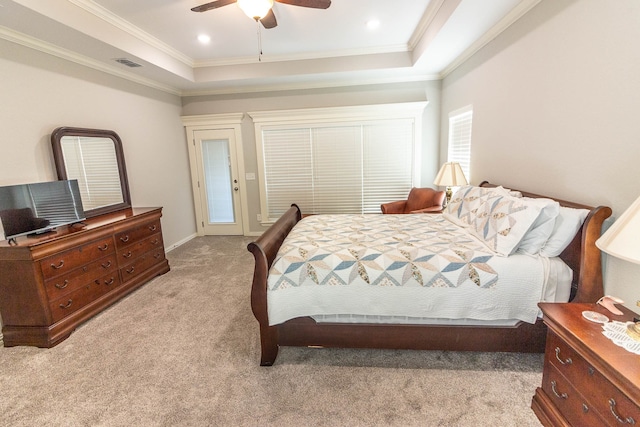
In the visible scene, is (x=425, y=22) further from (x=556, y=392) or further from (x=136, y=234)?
(x=136, y=234)

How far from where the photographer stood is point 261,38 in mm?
3627

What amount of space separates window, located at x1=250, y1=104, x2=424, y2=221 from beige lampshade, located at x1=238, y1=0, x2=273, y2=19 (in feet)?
8.64

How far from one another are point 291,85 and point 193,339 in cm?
404

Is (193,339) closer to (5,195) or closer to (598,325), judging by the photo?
(5,195)

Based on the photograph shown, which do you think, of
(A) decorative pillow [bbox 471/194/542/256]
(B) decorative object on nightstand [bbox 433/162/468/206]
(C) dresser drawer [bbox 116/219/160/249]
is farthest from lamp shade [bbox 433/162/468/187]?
(C) dresser drawer [bbox 116/219/160/249]

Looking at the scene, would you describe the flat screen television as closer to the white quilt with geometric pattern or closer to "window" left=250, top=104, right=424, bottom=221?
the white quilt with geometric pattern

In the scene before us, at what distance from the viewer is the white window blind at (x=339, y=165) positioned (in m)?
4.99

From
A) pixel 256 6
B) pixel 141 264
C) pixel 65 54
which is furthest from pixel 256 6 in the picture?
pixel 141 264

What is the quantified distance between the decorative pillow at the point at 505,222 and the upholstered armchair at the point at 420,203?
147 centimetres

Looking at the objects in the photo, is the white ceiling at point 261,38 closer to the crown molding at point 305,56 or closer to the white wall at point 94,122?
the crown molding at point 305,56

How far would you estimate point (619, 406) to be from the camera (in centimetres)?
114

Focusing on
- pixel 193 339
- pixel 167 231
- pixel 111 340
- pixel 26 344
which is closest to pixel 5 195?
pixel 26 344

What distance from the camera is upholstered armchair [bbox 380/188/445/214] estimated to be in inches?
158

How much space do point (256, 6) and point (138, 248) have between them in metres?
2.80
